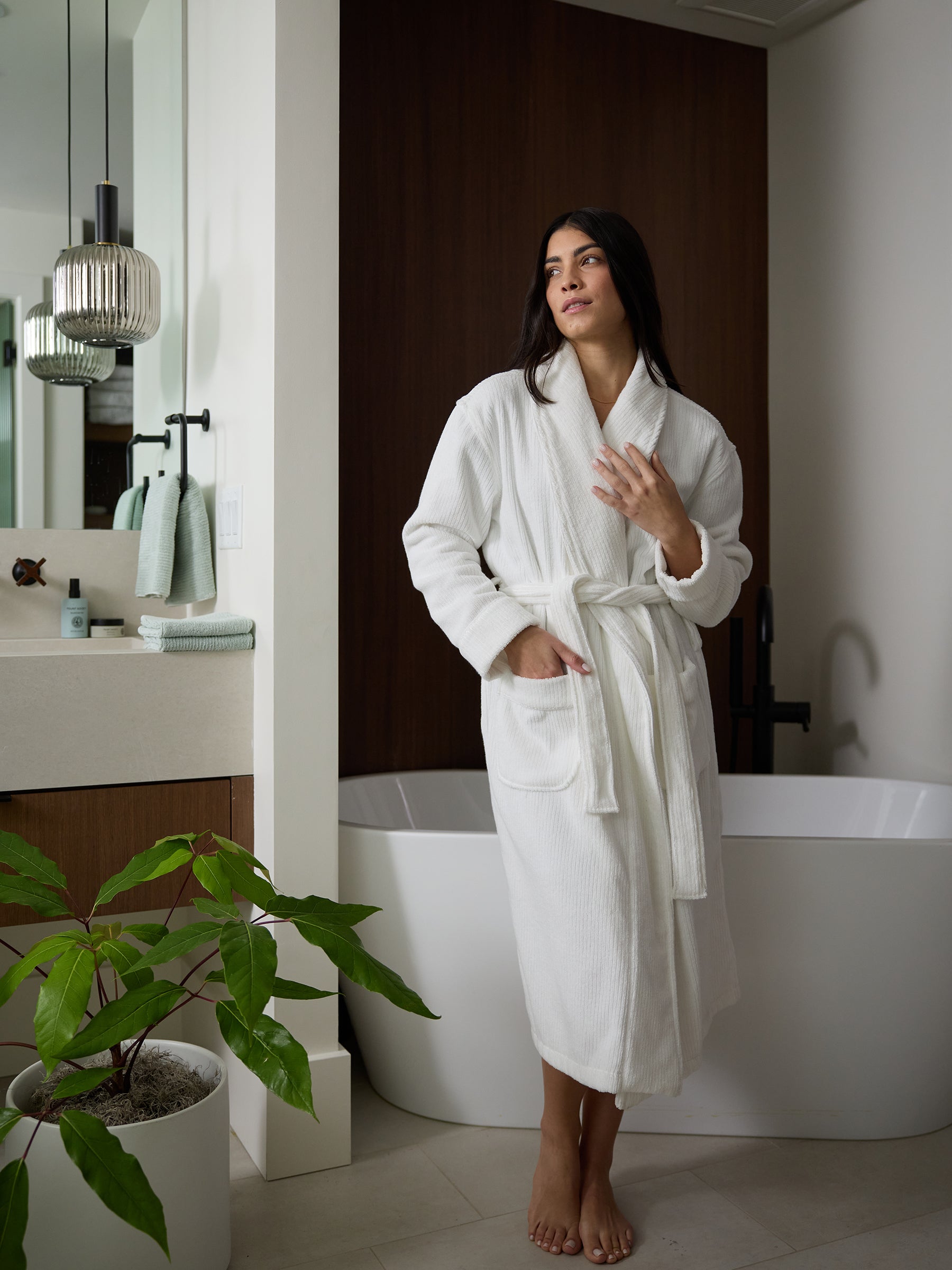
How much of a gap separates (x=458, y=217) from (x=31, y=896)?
1987 millimetres

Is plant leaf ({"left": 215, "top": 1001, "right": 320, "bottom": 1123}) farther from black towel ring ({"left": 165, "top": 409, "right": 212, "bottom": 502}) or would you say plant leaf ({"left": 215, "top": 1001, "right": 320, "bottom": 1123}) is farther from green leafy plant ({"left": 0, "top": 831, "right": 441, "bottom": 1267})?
black towel ring ({"left": 165, "top": 409, "right": 212, "bottom": 502})

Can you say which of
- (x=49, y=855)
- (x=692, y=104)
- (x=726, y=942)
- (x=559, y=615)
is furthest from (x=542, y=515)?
(x=692, y=104)

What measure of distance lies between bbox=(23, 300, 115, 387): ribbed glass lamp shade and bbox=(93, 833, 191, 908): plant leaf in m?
1.30

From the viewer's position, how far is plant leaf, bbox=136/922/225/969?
1259 millimetres

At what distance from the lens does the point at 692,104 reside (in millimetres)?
2975

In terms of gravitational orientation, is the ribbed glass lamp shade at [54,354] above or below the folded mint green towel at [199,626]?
above

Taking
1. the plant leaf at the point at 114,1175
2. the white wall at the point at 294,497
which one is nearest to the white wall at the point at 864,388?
the white wall at the point at 294,497

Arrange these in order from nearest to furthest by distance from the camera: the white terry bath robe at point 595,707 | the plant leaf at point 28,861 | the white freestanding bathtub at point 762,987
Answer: the plant leaf at point 28,861 → the white terry bath robe at point 595,707 → the white freestanding bathtub at point 762,987

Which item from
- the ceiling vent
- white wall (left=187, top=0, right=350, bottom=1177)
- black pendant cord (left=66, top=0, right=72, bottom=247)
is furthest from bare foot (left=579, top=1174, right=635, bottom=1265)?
the ceiling vent

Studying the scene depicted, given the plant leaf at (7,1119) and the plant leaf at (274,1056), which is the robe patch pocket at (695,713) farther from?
the plant leaf at (7,1119)

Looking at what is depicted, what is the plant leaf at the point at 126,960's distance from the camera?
1326 millimetres

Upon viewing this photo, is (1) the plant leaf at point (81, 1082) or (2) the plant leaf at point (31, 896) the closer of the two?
(1) the plant leaf at point (81, 1082)

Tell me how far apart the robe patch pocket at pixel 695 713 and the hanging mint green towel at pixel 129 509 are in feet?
4.24

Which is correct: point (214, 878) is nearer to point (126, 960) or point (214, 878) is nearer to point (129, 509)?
point (126, 960)
